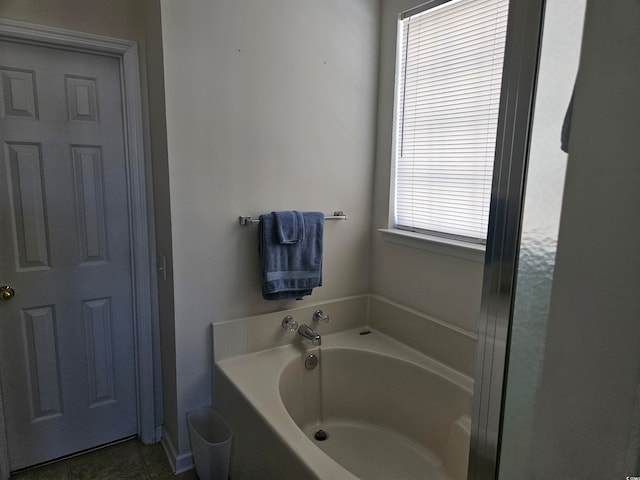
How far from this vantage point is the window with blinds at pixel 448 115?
6.02 feet

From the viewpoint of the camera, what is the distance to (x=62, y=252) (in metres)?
A: 2.02

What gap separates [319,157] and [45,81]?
53.6 inches

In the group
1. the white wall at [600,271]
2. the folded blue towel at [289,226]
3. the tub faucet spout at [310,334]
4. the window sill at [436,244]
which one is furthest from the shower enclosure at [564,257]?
the tub faucet spout at [310,334]

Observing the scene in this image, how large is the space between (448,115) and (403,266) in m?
0.85

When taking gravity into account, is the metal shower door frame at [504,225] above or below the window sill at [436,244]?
above

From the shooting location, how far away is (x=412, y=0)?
2133mm

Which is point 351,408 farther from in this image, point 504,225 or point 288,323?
point 504,225

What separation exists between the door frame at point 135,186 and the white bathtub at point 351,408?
1.64ft

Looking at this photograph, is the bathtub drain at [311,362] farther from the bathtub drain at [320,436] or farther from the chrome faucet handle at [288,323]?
the bathtub drain at [320,436]

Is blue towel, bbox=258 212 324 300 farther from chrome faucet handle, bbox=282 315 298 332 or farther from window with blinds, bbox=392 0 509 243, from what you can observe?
window with blinds, bbox=392 0 509 243

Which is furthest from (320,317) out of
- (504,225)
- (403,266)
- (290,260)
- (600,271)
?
(600,271)

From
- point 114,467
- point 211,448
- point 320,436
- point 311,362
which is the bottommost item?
point 114,467

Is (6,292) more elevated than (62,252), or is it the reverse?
(62,252)

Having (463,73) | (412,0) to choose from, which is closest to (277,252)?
(463,73)
